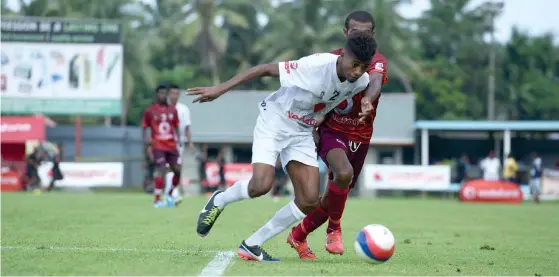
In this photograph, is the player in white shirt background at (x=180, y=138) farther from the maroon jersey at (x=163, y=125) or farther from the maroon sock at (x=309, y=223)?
the maroon sock at (x=309, y=223)

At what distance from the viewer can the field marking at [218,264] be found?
23.4ft

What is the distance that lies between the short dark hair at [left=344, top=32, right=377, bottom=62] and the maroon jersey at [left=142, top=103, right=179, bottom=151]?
455 inches

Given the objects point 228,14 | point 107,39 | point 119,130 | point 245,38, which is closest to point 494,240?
point 107,39

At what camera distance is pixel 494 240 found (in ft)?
41.2

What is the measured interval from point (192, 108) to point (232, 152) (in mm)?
3090

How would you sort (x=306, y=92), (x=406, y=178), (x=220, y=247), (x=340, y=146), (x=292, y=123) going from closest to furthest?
(x=306, y=92) < (x=292, y=123) < (x=340, y=146) < (x=220, y=247) < (x=406, y=178)

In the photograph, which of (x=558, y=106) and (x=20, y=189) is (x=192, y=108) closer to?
(x=20, y=189)

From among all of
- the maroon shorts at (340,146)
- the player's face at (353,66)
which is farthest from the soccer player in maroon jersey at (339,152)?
the player's face at (353,66)

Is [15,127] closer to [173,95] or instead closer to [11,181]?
[11,181]

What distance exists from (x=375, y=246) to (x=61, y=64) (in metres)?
30.1

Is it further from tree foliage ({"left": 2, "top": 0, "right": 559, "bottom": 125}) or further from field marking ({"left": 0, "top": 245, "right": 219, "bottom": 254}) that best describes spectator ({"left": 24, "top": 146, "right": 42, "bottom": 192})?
field marking ({"left": 0, "top": 245, "right": 219, "bottom": 254})

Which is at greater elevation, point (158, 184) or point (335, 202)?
point (335, 202)

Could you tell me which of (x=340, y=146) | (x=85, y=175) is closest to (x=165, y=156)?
(x=340, y=146)

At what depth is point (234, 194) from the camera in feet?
27.5
